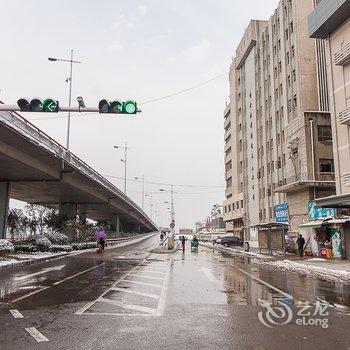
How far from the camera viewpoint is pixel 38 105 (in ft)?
44.8

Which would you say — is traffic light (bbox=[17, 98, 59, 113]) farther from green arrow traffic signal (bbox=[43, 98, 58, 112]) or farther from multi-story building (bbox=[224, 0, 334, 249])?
multi-story building (bbox=[224, 0, 334, 249])

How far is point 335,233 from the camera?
31547mm

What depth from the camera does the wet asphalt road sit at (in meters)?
6.88

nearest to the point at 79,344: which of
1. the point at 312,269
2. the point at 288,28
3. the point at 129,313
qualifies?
the point at 129,313

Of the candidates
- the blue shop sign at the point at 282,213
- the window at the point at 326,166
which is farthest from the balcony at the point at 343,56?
the blue shop sign at the point at 282,213

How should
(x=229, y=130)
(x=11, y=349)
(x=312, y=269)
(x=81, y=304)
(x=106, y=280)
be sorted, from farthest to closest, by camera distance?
(x=229, y=130)
(x=312, y=269)
(x=106, y=280)
(x=81, y=304)
(x=11, y=349)

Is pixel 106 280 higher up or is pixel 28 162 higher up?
pixel 28 162

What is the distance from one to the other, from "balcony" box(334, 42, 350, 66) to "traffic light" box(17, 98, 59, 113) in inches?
917

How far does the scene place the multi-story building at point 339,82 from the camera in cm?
2969

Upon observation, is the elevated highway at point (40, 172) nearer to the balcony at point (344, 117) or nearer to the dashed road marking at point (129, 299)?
the dashed road marking at point (129, 299)

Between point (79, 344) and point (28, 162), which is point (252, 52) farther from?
point (79, 344)

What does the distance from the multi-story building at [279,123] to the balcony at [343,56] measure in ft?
34.4

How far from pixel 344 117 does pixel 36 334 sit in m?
27.1

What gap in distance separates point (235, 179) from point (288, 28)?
118ft
